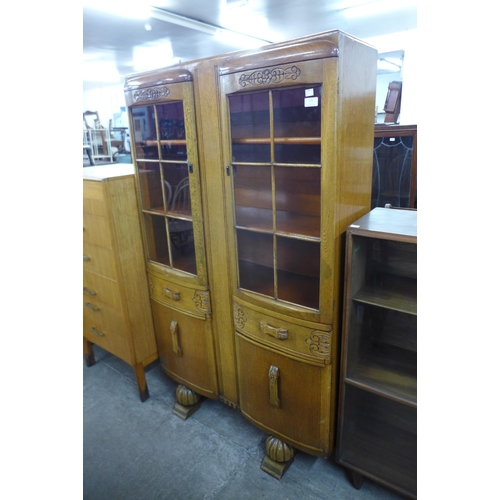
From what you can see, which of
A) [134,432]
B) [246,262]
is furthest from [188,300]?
[134,432]

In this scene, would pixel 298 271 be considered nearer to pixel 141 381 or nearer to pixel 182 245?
pixel 182 245

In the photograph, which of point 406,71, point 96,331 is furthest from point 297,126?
point 406,71

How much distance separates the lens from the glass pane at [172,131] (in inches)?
60.4

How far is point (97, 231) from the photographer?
1.85 m

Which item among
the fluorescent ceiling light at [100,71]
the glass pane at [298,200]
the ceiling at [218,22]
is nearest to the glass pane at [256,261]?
the glass pane at [298,200]

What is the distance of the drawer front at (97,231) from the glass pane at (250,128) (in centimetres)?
79

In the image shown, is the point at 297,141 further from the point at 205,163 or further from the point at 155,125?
the point at 155,125

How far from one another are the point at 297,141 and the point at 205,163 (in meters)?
0.41

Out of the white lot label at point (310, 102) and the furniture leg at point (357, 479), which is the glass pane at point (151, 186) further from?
the furniture leg at point (357, 479)

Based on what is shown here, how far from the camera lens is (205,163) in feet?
4.81

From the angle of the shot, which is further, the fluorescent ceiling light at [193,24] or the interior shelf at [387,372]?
the fluorescent ceiling light at [193,24]

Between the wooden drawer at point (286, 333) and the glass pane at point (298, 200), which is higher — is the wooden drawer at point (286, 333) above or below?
below
